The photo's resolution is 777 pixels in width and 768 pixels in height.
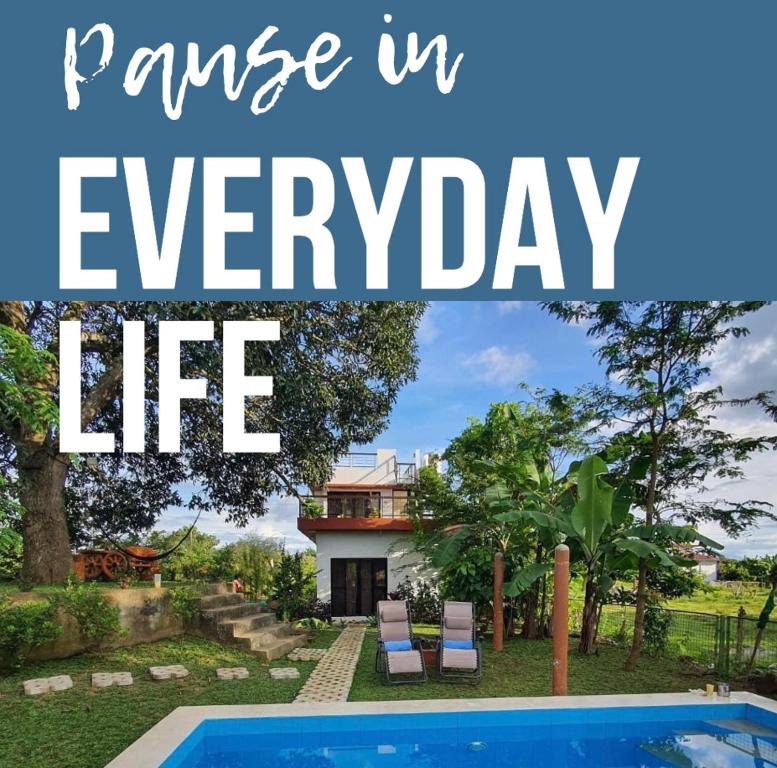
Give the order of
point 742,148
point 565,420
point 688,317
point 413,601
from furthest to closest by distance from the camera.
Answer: point 413,601 < point 565,420 < point 688,317 < point 742,148

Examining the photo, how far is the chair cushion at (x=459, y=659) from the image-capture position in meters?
9.19

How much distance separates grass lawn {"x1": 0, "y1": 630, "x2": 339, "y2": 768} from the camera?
6.29m

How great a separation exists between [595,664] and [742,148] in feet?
27.5

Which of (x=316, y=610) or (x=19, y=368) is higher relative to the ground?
(x=19, y=368)

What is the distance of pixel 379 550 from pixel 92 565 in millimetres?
7150

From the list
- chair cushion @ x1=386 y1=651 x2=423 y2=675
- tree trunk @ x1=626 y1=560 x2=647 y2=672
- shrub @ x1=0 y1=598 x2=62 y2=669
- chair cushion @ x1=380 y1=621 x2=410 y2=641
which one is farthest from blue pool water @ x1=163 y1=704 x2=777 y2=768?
shrub @ x1=0 y1=598 x2=62 y2=669

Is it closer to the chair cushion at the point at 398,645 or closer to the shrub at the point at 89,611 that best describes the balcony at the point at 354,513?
the chair cushion at the point at 398,645

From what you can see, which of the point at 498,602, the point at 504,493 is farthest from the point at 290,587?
the point at 504,493

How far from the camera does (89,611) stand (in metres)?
9.80

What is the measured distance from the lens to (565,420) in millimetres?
12680

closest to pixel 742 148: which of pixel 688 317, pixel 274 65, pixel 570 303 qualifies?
pixel 688 317

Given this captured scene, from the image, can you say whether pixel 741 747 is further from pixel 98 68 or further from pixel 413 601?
pixel 98 68

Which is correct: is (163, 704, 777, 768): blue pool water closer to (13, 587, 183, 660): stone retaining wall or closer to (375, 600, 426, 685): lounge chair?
(375, 600, 426, 685): lounge chair

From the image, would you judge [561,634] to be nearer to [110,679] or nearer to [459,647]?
[459,647]
